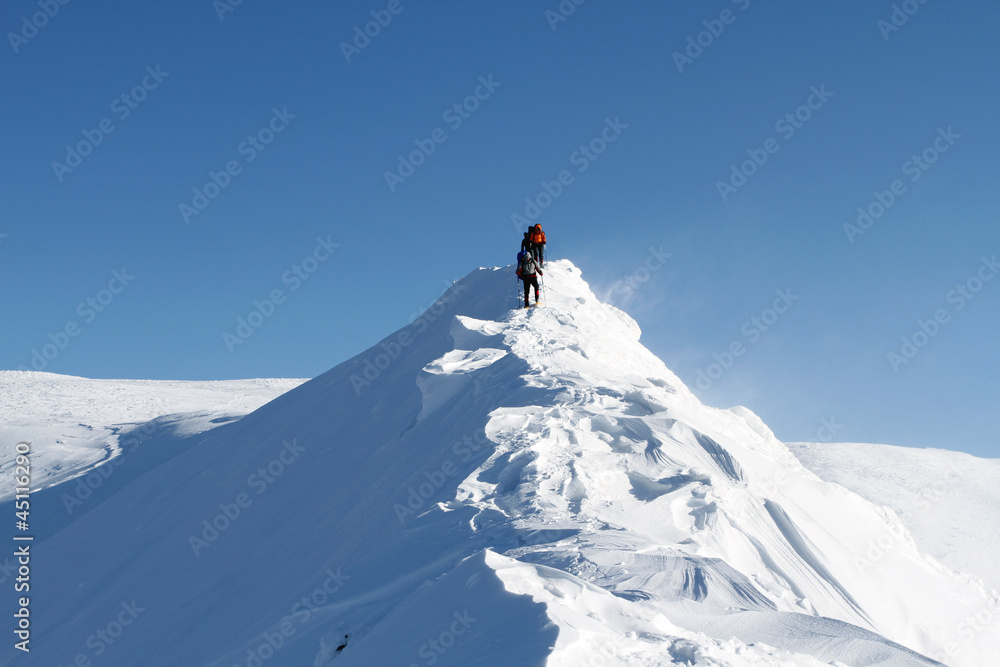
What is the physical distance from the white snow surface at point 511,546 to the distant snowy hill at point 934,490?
476 cm

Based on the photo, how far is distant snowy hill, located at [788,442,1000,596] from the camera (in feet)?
47.1

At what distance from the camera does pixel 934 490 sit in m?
18.2

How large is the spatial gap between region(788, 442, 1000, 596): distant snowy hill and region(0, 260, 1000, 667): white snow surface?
476 cm

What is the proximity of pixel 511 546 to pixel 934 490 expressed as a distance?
17.2 m

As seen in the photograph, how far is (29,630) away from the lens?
11945mm

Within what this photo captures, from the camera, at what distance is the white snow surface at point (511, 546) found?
412 centimetres

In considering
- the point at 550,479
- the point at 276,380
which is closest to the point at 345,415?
the point at 550,479

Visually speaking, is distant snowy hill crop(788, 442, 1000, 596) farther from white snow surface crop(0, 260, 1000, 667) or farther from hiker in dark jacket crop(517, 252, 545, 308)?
hiker in dark jacket crop(517, 252, 545, 308)

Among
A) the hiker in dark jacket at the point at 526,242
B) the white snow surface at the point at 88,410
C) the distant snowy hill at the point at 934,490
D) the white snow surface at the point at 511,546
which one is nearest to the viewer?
the white snow surface at the point at 511,546

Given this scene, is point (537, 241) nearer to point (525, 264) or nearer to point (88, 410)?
point (525, 264)

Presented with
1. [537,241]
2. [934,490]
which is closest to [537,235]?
[537,241]

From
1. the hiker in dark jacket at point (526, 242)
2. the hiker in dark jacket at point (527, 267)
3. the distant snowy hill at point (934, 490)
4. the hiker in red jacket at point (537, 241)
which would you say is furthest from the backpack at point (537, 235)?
the distant snowy hill at point (934, 490)

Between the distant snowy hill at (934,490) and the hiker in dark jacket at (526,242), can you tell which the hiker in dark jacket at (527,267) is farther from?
the distant snowy hill at (934,490)

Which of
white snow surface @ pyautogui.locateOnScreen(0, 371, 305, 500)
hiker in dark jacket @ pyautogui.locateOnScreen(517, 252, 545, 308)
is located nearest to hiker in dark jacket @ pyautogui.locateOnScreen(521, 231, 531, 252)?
hiker in dark jacket @ pyautogui.locateOnScreen(517, 252, 545, 308)
